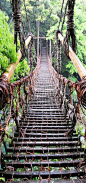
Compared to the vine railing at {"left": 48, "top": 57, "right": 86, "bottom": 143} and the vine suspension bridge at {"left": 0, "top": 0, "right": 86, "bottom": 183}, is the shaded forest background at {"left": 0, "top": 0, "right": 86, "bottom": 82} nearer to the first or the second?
the vine suspension bridge at {"left": 0, "top": 0, "right": 86, "bottom": 183}

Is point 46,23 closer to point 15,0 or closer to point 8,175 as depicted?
point 15,0

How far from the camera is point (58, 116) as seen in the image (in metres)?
2.35

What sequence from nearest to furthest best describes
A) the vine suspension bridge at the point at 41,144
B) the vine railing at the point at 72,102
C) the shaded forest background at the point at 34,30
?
the vine suspension bridge at the point at 41,144, the vine railing at the point at 72,102, the shaded forest background at the point at 34,30

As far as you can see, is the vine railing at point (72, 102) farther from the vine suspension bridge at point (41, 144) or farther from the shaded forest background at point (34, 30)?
the shaded forest background at point (34, 30)

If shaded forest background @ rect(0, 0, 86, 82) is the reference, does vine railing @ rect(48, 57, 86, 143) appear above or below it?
below

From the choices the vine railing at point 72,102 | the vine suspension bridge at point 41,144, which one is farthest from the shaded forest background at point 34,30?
the vine railing at point 72,102

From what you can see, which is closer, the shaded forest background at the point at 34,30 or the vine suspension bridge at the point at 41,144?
the vine suspension bridge at the point at 41,144

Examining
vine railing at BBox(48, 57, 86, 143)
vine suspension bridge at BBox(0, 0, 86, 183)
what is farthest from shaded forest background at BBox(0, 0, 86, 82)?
vine railing at BBox(48, 57, 86, 143)

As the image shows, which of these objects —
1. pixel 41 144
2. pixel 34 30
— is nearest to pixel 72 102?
pixel 41 144

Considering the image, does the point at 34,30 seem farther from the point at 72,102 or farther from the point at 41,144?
the point at 41,144

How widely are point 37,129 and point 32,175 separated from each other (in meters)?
0.75

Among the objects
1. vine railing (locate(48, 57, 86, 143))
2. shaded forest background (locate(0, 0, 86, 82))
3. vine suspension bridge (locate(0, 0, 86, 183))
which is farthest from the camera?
shaded forest background (locate(0, 0, 86, 82))

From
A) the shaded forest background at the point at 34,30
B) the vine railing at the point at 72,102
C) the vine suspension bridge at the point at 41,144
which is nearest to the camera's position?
the vine suspension bridge at the point at 41,144

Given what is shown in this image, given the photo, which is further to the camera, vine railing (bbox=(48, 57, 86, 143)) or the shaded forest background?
the shaded forest background
